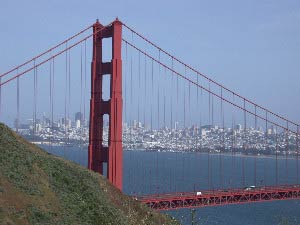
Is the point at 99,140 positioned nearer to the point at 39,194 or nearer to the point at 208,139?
the point at 39,194

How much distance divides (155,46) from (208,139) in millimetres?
90078

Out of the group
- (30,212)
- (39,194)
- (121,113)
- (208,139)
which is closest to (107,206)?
(39,194)

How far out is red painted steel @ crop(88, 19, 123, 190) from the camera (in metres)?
23.0

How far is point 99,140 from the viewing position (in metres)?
24.3

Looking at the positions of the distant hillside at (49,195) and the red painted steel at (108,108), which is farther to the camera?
the red painted steel at (108,108)

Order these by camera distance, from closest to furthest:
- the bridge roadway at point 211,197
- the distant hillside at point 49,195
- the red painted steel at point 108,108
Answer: the distant hillside at point 49,195, the red painted steel at point 108,108, the bridge roadway at point 211,197

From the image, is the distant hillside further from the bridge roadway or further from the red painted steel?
the bridge roadway

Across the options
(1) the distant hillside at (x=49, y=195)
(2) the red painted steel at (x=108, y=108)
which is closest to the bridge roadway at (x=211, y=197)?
(2) the red painted steel at (x=108, y=108)

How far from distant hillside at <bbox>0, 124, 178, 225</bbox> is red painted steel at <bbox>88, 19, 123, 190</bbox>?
4.48 m

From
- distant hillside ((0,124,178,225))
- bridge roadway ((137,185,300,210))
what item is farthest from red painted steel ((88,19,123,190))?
distant hillside ((0,124,178,225))

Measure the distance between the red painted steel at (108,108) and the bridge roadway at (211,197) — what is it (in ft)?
6.22

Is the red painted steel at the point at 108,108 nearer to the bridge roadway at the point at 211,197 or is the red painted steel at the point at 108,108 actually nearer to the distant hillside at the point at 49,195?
the bridge roadway at the point at 211,197

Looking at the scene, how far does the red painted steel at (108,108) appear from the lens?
22984 mm

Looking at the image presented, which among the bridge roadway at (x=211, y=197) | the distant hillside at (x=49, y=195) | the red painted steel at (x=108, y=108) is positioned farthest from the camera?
the bridge roadway at (x=211, y=197)
